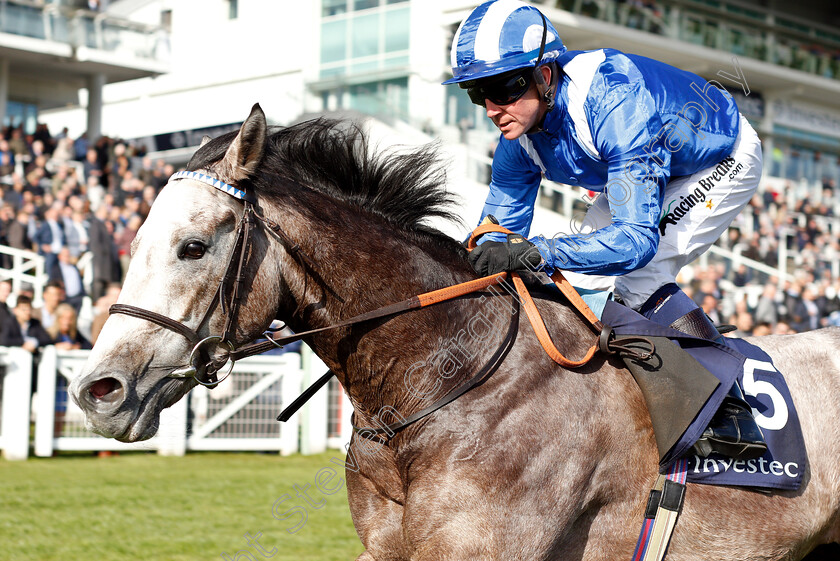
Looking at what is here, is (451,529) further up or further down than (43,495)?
further up

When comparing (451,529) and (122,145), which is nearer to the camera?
(451,529)

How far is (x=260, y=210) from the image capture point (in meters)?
2.47

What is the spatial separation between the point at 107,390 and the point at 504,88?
146 cm

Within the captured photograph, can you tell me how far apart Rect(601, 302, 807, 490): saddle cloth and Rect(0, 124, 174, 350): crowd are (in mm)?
6265

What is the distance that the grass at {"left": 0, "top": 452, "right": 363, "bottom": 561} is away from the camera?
4996 millimetres

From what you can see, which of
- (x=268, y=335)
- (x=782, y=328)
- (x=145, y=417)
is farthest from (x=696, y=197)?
(x=782, y=328)

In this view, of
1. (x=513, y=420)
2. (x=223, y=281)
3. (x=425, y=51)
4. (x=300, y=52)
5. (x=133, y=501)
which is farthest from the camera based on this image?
(x=300, y=52)

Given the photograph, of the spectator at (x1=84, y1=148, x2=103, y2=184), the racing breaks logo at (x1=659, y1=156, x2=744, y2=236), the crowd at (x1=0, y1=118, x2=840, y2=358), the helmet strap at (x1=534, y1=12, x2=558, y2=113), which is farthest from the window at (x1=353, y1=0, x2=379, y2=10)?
the helmet strap at (x1=534, y1=12, x2=558, y2=113)

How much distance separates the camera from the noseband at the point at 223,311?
2312mm

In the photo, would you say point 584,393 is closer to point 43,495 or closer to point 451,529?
point 451,529

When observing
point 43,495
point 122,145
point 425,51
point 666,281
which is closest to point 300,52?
point 425,51

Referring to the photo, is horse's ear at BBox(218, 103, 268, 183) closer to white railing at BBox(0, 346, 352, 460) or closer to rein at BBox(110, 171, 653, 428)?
rein at BBox(110, 171, 653, 428)

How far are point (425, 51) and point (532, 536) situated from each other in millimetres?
16414

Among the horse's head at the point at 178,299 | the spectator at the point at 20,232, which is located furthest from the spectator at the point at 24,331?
the horse's head at the point at 178,299
